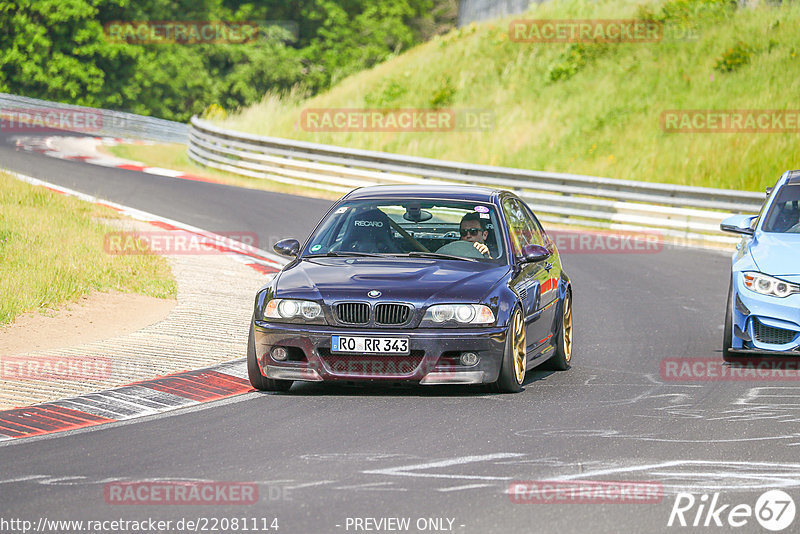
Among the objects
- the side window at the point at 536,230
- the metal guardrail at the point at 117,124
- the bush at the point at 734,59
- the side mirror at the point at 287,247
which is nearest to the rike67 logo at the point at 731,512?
the side mirror at the point at 287,247

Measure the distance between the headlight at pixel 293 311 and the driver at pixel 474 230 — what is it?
1.67 metres

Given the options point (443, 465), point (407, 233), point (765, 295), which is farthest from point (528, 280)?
point (443, 465)

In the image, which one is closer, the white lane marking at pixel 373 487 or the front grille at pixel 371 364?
the white lane marking at pixel 373 487

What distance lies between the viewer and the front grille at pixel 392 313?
29.9 ft

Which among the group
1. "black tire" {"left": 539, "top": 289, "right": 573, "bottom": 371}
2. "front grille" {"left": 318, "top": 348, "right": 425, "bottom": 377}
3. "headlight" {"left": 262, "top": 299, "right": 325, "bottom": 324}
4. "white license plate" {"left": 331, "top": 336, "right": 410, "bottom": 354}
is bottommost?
"black tire" {"left": 539, "top": 289, "right": 573, "bottom": 371}

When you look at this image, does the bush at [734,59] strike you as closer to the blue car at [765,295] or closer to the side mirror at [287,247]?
the blue car at [765,295]

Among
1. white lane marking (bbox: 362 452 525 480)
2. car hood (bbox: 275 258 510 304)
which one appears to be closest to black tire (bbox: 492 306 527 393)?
car hood (bbox: 275 258 510 304)

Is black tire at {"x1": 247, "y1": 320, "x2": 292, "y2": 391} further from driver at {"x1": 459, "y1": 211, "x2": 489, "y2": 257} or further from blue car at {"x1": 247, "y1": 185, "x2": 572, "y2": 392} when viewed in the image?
driver at {"x1": 459, "y1": 211, "x2": 489, "y2": 257}

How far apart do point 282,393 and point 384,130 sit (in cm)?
2631

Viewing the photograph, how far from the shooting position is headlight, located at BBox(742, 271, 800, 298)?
416 inches

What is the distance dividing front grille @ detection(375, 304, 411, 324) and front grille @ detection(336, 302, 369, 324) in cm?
8

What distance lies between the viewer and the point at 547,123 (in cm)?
3288

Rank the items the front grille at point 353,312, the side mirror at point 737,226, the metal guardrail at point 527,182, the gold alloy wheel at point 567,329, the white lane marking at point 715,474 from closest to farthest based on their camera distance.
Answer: the white lane marking at point 715,474, the front grille at point 353,312, the gold alloy wheel at point 567,329, the side mirror at point 737,226, the metal guardrail at point 527,182

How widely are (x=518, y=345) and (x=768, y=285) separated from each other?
98.6 inches
